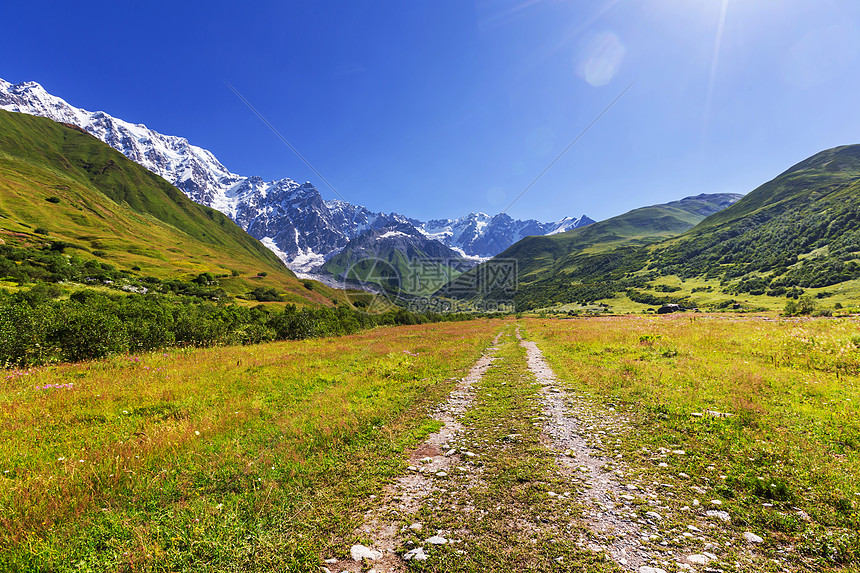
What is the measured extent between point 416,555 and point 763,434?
30.6 ft

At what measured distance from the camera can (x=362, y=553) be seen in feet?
14.6

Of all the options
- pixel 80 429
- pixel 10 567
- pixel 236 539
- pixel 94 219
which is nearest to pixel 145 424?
pixel 80 429

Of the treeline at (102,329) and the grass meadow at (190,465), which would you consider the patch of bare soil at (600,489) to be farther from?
the treeline at (102,329)

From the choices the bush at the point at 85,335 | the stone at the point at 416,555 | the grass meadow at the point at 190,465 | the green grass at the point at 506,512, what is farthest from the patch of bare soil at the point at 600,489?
the bush at the point at 85,335

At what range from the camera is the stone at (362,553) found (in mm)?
4373

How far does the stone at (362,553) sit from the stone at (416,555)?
411mm

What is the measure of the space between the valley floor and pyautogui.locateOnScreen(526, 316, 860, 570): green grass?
1.9 inches

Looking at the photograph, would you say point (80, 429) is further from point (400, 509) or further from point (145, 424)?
point (400, 509)

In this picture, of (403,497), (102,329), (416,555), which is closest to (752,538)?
(416,555)

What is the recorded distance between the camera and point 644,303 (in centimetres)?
16138

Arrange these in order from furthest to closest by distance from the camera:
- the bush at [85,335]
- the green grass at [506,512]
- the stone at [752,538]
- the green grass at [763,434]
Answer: the bush at [85,335] → the green grass at [763,434] → the stone at [752,538] → the green grass at [506,512]

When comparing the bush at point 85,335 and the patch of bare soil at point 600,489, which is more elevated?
the bush at point 85,335

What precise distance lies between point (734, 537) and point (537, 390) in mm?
8926

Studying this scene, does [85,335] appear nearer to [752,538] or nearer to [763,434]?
[752,538]
